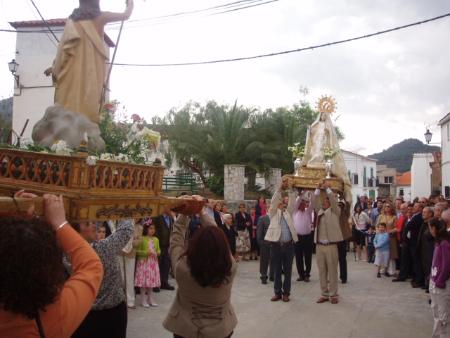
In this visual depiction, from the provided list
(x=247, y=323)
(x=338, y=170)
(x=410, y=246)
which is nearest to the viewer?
(x=247, y=323)

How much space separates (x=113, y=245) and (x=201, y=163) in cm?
2179

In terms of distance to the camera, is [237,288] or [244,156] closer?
[237,288]

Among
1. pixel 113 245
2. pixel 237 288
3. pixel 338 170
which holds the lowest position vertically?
pixel 237 288

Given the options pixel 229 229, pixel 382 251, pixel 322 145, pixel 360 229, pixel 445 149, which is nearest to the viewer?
pixel 382 251

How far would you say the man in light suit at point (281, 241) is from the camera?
8500mm

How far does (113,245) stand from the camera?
359cm

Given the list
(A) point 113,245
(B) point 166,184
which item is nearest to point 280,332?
(A) point 113,245

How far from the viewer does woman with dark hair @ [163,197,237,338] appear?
2.99 meters

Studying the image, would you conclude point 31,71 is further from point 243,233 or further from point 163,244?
point 163,244

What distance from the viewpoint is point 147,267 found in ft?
26.3

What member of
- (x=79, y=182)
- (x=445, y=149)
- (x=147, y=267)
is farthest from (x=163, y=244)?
(x=445, y=149)

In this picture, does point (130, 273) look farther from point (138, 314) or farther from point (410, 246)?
point (410, 246)

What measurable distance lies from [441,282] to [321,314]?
248 cm

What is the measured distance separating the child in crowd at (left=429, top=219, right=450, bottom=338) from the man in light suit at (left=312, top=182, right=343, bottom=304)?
8.62 ft
